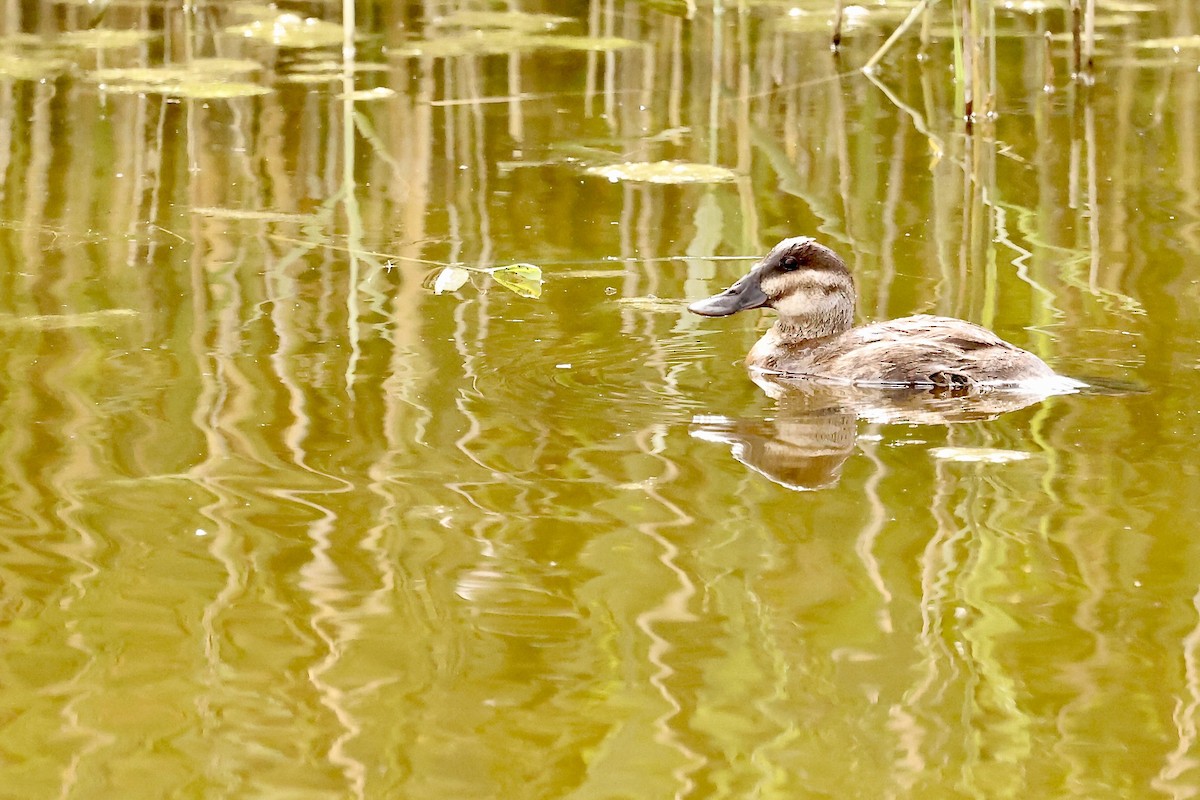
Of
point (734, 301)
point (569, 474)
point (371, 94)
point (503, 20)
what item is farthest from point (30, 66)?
point (569, 474)

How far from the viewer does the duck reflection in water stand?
573cm

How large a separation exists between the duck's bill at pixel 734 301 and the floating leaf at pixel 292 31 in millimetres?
7095

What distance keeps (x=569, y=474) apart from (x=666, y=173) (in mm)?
4257

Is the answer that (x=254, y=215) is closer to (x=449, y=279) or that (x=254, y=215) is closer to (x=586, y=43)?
(x=449, y=279)

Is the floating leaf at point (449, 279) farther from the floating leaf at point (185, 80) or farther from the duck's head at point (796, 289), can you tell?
the floating leaf at point (185, 80)

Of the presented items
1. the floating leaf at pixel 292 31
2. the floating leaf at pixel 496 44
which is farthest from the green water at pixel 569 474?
the floating leaf at pixel 292 31

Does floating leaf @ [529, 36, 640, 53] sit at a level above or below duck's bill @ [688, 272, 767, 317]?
above

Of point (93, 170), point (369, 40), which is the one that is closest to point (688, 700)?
point (93, 170)

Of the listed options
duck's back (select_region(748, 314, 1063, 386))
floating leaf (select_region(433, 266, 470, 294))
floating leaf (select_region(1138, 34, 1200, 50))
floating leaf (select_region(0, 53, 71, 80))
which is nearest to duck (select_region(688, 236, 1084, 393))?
duck's back (select_region(748, 314, 1063, 386))

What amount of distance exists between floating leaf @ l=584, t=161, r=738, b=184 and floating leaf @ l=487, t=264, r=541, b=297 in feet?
8.18

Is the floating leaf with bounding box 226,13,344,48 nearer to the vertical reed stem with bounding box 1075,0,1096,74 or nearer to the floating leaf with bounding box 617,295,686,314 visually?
the vertical reed stem with bounding box 1075,0,1096,74

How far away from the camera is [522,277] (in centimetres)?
675

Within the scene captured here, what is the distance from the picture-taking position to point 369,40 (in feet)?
44.5

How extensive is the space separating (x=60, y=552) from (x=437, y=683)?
1182 mm
